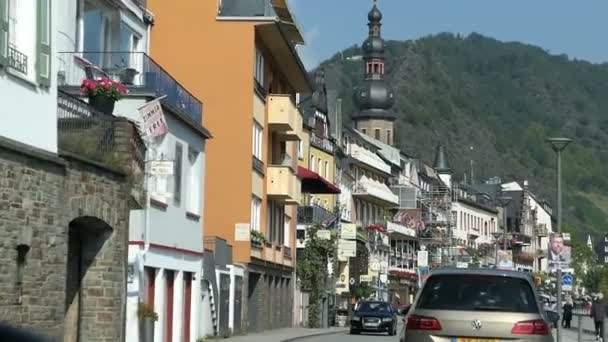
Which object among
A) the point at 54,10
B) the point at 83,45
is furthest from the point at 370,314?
the point at 54,10

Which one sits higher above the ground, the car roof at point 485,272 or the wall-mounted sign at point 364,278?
the wall-mounted sign at point 364,278

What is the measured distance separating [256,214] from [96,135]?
2761cm

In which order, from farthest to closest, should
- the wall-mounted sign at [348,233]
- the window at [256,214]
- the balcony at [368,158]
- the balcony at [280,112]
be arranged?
the balcony at [368,158] < the wall-mounted sign at [348,233] < the balcony at [280,112] < the window at [256,214]

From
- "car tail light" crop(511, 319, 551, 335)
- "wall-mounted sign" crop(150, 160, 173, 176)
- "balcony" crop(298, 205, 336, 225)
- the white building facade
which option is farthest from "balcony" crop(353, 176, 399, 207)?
"car tail light" crop(511, 319, 551, 335)

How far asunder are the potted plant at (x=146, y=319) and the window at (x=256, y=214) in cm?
2187

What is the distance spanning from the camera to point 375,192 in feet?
336

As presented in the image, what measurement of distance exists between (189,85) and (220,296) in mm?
9255

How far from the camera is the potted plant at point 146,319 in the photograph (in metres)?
26.2

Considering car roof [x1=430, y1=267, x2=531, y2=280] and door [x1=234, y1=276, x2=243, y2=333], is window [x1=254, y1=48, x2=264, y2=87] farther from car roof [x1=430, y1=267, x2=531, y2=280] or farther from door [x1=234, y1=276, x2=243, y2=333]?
car roof [x1=430, y1=267, x2=531, y2=280]

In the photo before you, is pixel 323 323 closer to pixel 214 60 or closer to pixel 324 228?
pixel 324 228

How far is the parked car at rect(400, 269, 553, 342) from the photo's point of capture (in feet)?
52.0

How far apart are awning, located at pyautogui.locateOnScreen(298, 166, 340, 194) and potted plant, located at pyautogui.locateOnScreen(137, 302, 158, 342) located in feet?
116

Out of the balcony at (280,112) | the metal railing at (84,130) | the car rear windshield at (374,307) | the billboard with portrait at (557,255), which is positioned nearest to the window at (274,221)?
the balcony at (280,112)

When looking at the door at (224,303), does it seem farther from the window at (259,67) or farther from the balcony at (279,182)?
the window at (259,67)
